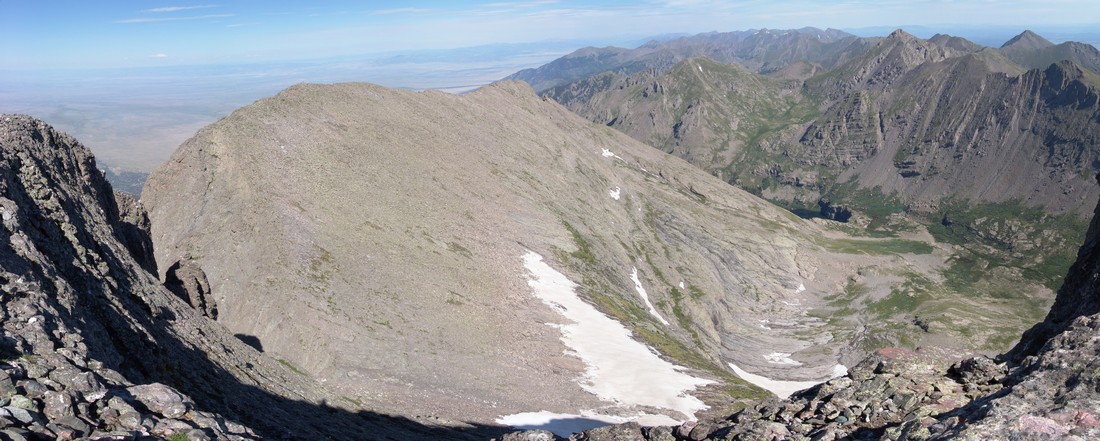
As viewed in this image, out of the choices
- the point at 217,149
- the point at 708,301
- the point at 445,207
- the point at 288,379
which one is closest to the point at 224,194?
the point at 217,149

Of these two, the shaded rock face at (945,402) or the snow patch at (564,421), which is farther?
the snow patch at (564,421)

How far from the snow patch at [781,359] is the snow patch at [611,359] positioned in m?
68.3

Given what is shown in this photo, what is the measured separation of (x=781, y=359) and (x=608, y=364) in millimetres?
87802

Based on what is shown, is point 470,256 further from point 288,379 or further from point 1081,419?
point 1081,419

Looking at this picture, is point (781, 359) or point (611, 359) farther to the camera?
point (781, 359)

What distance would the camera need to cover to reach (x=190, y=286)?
53844 millimetres

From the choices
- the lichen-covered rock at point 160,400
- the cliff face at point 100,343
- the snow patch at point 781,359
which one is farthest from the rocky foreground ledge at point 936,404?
the snow patch at point 781,359

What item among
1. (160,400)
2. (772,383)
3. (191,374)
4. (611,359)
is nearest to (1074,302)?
(160,400)

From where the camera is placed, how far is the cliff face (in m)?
15.8

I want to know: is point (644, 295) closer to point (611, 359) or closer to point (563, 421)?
point (611, 359)

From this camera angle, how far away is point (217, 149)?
85438mm

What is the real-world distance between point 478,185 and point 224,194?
49.5 m

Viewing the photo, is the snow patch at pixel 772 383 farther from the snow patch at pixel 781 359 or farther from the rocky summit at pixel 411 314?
the snow patch at pixel 781 359

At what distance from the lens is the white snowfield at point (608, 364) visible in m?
67.6
